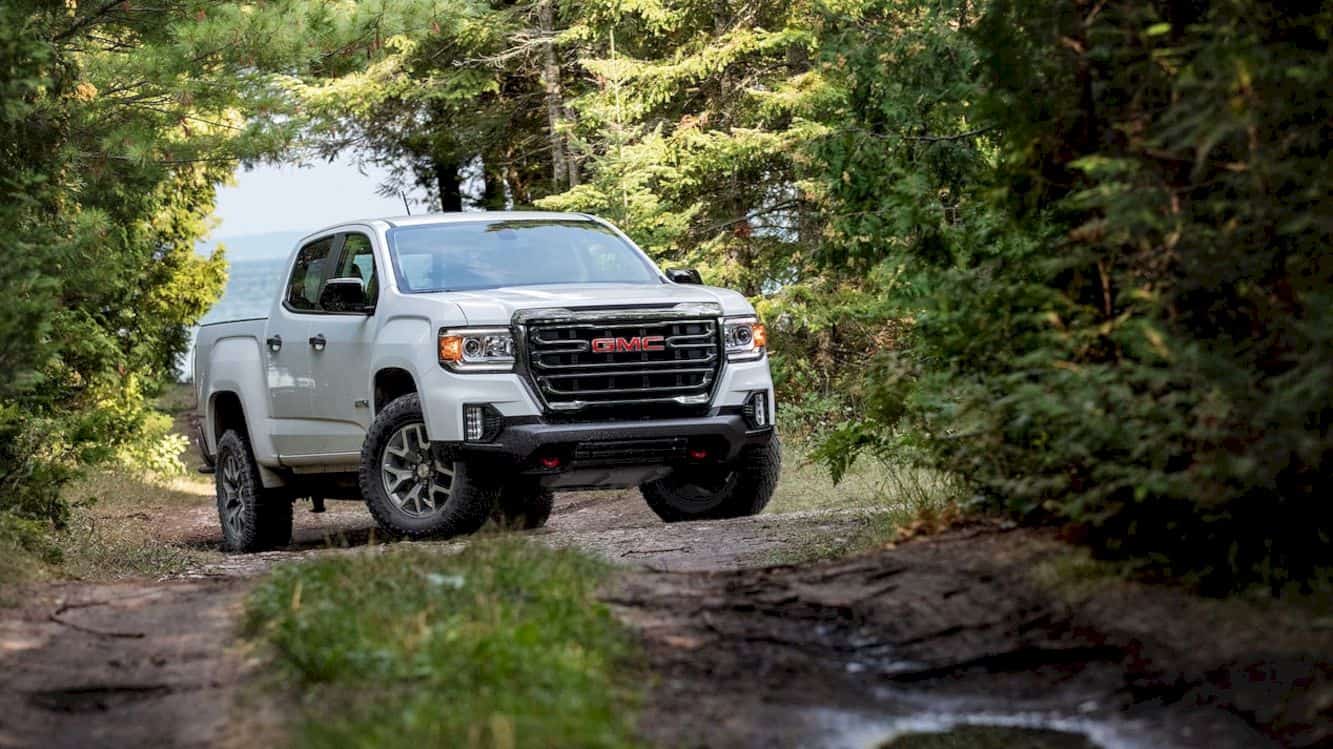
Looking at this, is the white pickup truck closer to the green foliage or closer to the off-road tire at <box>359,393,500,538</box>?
the off-road tire at <box>359,393,500,538</box>

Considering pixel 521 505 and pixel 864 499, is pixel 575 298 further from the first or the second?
pixel 864 499

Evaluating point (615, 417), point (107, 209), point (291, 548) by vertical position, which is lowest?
point (291, 548)

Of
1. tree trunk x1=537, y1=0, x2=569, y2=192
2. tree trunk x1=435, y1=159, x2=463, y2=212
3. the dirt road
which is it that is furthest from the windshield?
tree trunk x1=435, y1=159, x2=463, y2=212

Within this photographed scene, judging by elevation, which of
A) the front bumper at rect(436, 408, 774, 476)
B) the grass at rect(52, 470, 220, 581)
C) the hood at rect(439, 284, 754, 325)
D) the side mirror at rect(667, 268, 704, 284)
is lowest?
the grass at rect(52, 470, 220, 581)

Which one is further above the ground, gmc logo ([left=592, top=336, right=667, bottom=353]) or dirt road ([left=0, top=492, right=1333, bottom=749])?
gmc logo ([left=592, top=336, right=667, bottom=353])

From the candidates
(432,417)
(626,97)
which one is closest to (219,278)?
(626,97)

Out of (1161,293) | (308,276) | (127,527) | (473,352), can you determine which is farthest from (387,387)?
(127,527)

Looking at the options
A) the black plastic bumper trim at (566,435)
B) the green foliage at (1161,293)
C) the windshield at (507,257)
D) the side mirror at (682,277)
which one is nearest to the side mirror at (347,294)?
the windshield at (507,257)

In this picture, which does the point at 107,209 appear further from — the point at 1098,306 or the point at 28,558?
the point at 1098,306

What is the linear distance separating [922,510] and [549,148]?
66.7 ft

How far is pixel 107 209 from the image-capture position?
17391 mm

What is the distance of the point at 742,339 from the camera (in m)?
10.8

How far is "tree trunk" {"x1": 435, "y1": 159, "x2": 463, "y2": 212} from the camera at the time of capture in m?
31.8

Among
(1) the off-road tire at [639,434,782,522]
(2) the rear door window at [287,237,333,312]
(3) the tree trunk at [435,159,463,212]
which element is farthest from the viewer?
(3) the tree trunk at [435,159,463,212]
